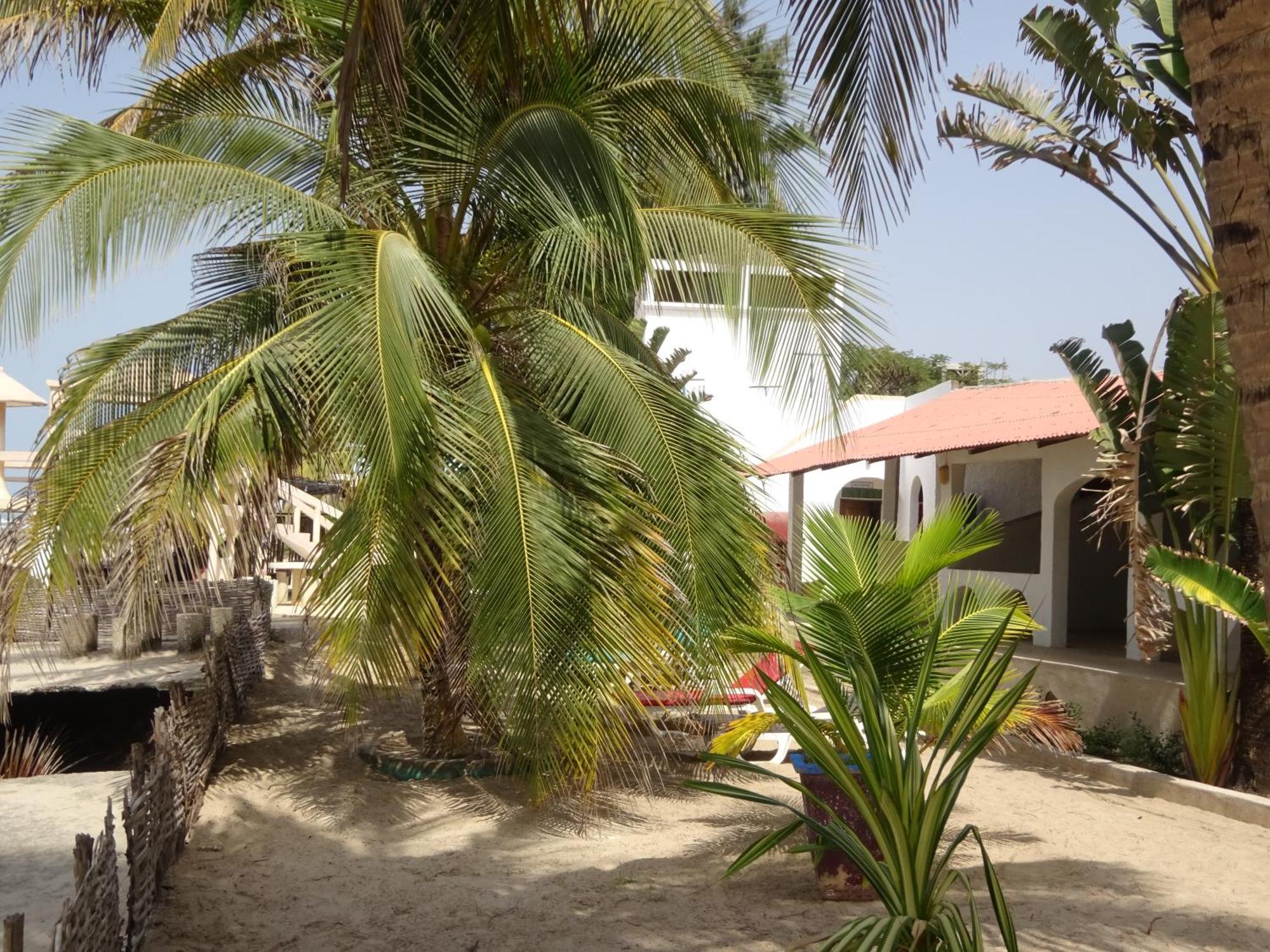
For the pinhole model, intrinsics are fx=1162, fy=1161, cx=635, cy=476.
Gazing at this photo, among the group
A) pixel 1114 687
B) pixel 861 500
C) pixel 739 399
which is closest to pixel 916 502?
Result: pixel 739 399

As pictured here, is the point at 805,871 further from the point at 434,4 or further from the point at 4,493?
the point at 4,493

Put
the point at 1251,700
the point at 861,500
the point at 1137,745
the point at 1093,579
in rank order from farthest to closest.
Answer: the point at 861,500 → the point at 1093,579 → the point at 1137,745 → the point at 1251,700

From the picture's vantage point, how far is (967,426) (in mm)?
13344

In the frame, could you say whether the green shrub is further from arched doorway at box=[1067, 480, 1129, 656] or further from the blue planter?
arched doorway at box=[1067, 480, 1129, 656]

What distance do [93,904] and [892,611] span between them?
140 inches

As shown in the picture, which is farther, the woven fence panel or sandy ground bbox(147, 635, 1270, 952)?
sandy ground bbox(147, 635, 1270, 952)

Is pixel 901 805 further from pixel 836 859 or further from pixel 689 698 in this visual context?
pixel 689 698

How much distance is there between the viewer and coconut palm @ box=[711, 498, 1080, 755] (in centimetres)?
546

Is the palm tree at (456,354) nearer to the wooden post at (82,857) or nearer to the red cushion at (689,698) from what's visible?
the red cushion at (689,698)

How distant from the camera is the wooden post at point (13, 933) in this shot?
3090 millimetres

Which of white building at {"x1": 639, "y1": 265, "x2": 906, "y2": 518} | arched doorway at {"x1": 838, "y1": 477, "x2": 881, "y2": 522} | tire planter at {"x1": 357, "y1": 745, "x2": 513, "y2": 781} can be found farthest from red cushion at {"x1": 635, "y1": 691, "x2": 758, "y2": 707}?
arched doorway at {"x1": 838, "y1": 477, "x2": 881, "y2": 522}

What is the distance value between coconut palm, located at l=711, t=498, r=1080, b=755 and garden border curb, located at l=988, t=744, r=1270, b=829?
5.98 feet

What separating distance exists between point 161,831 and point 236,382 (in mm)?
2535

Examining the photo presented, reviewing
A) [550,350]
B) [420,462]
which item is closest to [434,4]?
[550,350]
